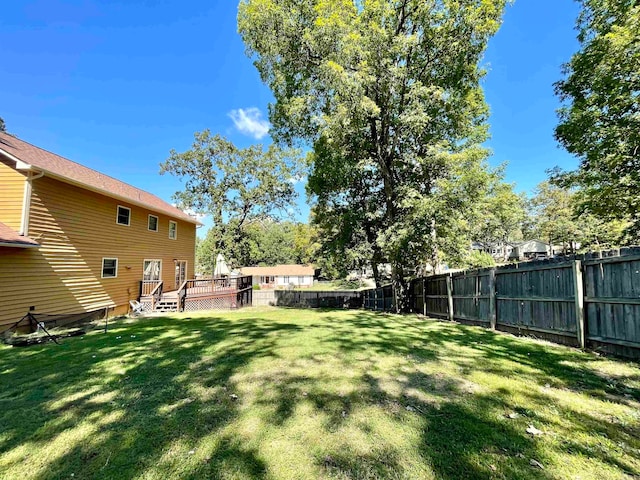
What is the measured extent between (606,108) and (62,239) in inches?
733

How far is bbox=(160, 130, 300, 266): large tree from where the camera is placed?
22922mm

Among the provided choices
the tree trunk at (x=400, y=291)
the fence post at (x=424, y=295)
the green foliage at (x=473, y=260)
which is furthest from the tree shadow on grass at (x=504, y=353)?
the green foliage at (x=473, y=260)

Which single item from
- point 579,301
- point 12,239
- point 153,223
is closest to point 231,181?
point 153,223

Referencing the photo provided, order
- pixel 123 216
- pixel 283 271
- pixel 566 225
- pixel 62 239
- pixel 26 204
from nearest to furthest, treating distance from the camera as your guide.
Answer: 1. pixel 26 204
2. pixel 62 239
3. pixel 123 216
4. pixel 566 225
5. pixel 283 271

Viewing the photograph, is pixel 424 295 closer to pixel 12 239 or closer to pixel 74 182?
pixel 12 239

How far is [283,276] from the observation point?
4553 centimetres

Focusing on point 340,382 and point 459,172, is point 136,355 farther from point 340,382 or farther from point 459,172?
point 459,172

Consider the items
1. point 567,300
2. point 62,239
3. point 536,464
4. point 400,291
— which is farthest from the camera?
point 400,291

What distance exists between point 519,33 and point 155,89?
1800 centimetres

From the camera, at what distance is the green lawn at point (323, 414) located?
2076mm

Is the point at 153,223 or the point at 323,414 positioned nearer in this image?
the point at 323,414

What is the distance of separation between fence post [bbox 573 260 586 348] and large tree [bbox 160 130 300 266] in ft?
67.4

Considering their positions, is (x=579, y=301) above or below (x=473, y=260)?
below

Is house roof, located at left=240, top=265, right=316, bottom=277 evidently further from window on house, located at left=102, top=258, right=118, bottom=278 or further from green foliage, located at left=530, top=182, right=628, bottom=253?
window on house, located at left=102, top=258, right=118, bottom=278
